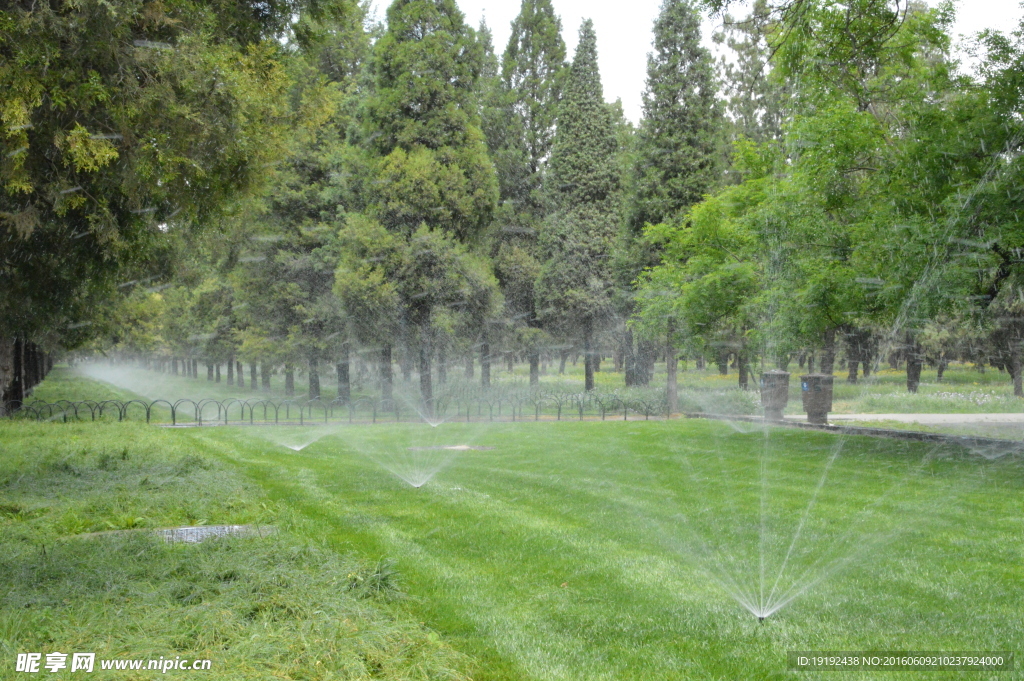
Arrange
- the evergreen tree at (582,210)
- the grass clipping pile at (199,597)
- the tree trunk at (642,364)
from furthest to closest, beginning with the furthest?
the tree trunk at (642,364) → the evergreen tree at (582,210) → the grass clipping pile at (199,597)

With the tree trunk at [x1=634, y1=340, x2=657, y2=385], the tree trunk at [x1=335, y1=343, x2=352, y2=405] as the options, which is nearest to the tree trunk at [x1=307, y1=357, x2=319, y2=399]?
the tree trunk at [x1=335, y1=343, x2=352, y2=405]

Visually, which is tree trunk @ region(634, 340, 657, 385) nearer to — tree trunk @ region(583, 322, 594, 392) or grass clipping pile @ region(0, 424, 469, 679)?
tree trunk @ region(583, 322, 594, 392)

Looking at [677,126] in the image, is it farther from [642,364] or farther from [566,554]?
[566,554]

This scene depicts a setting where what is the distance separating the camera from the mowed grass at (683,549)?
529cm

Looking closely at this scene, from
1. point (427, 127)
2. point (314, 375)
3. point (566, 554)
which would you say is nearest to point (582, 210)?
point (427, 127)

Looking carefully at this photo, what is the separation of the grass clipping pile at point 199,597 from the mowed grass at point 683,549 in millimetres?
504

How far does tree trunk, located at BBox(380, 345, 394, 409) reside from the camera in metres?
31.9

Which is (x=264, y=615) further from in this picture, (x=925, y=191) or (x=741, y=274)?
(x=741, y=274)

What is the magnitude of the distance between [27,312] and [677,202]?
24140mm

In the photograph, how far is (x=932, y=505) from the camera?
9.98 m

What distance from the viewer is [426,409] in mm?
28234

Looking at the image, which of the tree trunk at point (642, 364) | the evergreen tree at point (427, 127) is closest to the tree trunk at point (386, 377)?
the evergreen tree at point (427, 127)

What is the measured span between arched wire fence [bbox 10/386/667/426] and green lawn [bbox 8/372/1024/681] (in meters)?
10.6

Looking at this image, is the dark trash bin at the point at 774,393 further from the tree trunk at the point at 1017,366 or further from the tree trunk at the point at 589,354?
the tree trunk at the point at 1017,366
